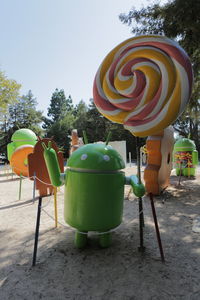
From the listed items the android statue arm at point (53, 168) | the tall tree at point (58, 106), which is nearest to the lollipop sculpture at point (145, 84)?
the android statue arm at point (53, 168)

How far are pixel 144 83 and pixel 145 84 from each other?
0.7 inches

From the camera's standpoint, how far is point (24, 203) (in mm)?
5602

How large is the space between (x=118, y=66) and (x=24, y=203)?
14.8 ft

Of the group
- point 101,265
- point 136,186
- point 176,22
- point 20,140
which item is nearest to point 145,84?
point 136,186

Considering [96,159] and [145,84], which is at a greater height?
[145,84]

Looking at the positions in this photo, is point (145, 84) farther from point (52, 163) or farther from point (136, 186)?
point (52, 163)

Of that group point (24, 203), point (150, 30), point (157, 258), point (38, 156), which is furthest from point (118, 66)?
point (150, 30)

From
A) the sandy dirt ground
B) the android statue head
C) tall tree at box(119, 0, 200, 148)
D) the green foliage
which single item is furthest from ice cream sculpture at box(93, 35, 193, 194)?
the green foliage

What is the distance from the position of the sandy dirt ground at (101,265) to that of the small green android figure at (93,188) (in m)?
0.43

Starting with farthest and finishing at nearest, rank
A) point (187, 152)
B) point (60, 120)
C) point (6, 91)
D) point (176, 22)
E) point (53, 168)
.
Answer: point (60, 120), point (6, 91), point (187, 152), point (176, 22), point (53, 168)

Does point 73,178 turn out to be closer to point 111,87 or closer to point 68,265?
point 68,265

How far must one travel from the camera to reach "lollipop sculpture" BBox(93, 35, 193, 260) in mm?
2217

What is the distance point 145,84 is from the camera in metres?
2.57

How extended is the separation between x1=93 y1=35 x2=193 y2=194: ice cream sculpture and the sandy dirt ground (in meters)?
1.62
